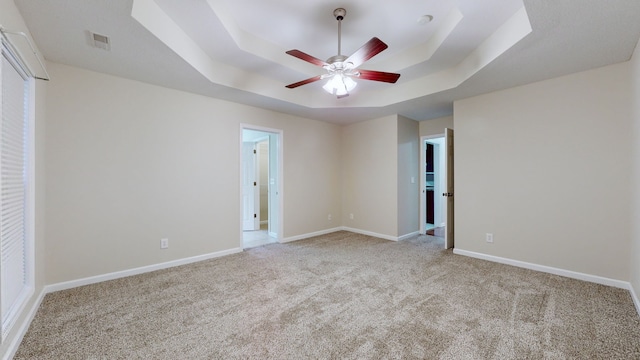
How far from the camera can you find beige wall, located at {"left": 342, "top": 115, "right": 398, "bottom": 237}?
5004mm

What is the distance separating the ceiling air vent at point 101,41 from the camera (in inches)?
89.5

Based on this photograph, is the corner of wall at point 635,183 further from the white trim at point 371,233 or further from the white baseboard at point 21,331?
the white baseboard at point 21,331

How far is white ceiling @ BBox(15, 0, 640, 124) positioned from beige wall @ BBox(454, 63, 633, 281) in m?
0.32

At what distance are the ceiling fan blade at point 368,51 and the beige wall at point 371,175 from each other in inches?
107

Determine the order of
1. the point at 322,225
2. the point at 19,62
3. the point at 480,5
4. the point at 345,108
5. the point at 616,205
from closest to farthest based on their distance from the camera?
the point at 19,62 < the point at 480,5 < the point at 616,205 < the point at 345,108 < the point at 322,225

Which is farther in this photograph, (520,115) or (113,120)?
(520,115)

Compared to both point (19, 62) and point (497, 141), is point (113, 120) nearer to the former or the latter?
point (19, 62)

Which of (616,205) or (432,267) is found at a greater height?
(616,205)

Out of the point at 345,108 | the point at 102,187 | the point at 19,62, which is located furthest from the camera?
the point at 345,108

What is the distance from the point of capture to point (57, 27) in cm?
213

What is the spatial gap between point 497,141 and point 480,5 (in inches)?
79.6

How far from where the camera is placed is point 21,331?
76.4 inches

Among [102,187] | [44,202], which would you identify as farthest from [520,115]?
[44,202]

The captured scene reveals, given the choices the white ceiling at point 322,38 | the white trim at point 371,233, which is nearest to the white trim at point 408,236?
the white trim at point 371,233
